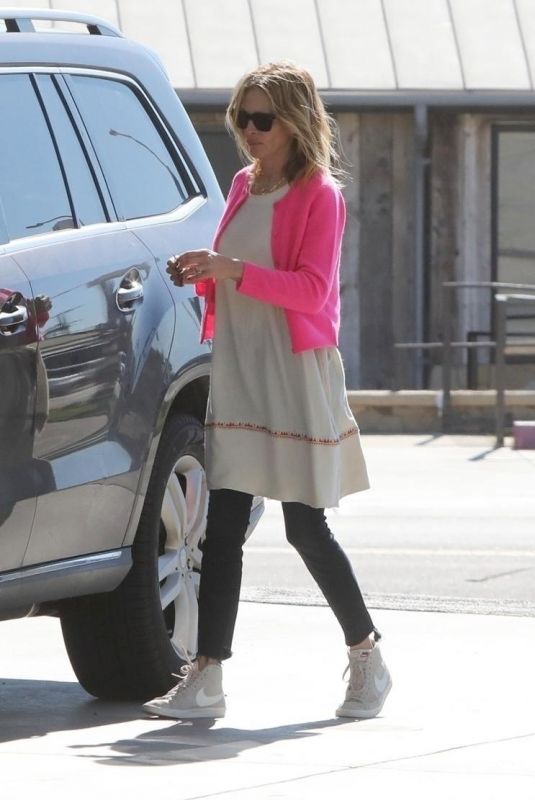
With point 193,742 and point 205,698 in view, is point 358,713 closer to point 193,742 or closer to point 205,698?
point 205,698

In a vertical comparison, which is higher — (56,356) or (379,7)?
(379,7)

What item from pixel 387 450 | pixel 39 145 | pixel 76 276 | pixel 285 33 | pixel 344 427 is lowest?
pixel 387 450

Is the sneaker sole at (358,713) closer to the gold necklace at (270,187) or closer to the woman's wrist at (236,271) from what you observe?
the woman's wrist at (236,271)

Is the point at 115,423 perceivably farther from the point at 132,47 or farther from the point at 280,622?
the point at 280,622

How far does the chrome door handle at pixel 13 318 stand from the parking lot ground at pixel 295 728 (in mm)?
1016

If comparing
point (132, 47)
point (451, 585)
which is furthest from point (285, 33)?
point (132, 47)

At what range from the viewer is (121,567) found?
217 inches

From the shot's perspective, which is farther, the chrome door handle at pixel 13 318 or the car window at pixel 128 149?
the car window at pixel 128 149

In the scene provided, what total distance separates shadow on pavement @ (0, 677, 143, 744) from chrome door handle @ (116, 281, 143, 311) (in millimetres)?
1103

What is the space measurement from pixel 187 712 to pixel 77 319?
110 centimetres

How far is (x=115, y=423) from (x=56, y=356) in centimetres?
34

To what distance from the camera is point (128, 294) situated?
555 cm

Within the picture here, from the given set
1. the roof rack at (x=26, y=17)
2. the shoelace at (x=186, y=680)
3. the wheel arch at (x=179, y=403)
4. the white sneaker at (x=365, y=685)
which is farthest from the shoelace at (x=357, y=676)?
the roof rack at (x=26, y=17)

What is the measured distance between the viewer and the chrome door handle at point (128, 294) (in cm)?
552
